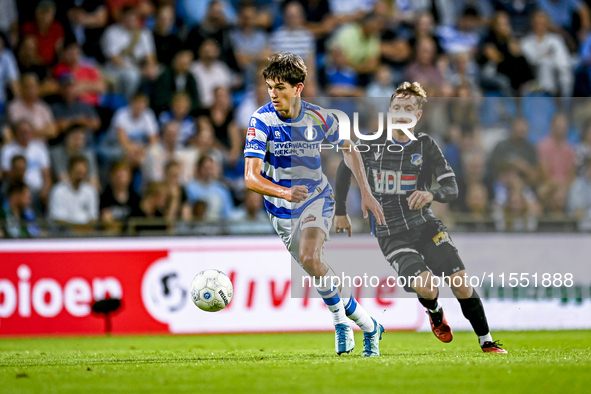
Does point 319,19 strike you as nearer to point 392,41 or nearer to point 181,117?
point 392,41

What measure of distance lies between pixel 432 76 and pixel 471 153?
9.41 feet

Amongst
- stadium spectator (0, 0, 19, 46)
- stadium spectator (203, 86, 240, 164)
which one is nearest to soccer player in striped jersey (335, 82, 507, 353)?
stadium spectator (203, 86, 240, 164)

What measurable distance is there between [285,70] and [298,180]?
1.07 m

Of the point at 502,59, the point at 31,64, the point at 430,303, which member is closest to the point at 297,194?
the point at 430,303

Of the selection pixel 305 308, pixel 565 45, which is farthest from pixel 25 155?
pixel 565 45

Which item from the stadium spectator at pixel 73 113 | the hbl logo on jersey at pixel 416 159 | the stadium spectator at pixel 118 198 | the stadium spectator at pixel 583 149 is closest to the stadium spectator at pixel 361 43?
the stadium spectator at pixel 583 149

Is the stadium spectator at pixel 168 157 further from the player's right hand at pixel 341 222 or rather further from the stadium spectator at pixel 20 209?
the player's right hand at pixel 341 222

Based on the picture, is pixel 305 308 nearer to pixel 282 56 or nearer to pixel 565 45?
pixel 282 56

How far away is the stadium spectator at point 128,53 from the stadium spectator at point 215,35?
742mm

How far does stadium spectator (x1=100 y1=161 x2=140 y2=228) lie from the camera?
12.3m

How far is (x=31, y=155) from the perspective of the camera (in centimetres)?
1287

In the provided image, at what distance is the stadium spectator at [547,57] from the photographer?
15.1m

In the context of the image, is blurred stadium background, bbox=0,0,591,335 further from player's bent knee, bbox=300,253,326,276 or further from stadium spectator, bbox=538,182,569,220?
player's bent knee, bbox=300,253,326,276

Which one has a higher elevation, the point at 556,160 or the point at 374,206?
the point at 556,160
